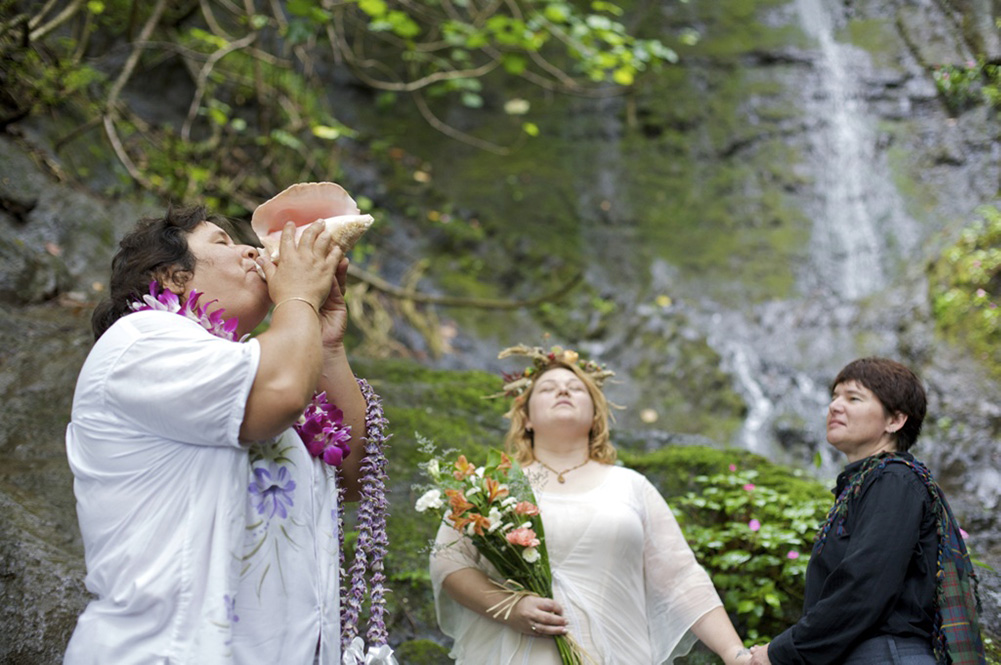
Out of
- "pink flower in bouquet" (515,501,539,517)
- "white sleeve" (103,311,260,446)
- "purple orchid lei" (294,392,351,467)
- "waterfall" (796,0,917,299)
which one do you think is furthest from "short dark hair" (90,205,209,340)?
"waterfall" (796,0,917,299)

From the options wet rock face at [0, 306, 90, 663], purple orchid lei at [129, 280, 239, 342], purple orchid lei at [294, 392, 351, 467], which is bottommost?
wet rock face at [0, 306, 90, 663]

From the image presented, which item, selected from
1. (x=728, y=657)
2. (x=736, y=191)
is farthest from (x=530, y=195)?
(x=728, y=657)

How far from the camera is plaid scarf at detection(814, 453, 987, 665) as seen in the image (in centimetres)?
244

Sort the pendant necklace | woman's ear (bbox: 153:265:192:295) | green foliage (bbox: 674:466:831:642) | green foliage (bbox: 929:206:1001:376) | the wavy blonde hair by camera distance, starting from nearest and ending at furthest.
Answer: woman's ear (bbox: 153:265:192:295)
the pendant necklace
the wavy blonde hair
green foliage (bbox: 674:466:831:642)
green foliage (bbox: 929:206:1001:376)

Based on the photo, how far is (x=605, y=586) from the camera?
307cm

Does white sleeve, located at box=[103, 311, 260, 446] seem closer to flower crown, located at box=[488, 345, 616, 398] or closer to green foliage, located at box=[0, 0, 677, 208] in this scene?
flower crown, located at box=[488, 345, 616, 398]

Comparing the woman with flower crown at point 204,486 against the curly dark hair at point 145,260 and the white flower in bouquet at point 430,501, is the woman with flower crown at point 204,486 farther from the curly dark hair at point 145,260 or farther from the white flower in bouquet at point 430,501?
the white flower in bouquet at point 430,501

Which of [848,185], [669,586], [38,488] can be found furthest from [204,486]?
[848,185]

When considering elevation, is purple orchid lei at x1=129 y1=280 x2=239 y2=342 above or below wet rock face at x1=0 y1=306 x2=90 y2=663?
above

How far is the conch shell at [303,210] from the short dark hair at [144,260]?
18 centimetres

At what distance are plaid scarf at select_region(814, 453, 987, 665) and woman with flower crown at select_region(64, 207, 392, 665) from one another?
163 centimetres

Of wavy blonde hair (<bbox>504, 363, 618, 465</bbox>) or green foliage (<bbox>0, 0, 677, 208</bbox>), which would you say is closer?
wavy blonde hair (<bbox>504, 363, 618, 465</bbox>)

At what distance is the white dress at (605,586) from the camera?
9.82 ft

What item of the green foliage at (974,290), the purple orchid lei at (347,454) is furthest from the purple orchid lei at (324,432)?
the green foliage at (974,290)
